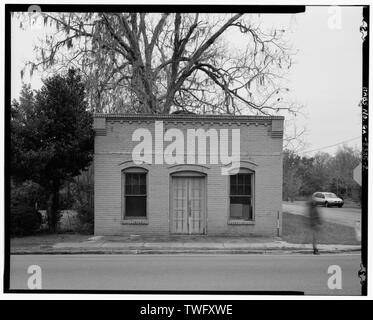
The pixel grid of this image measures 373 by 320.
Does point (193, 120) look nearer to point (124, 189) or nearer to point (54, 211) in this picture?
point (124, 189)

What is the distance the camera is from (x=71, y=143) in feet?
44.4

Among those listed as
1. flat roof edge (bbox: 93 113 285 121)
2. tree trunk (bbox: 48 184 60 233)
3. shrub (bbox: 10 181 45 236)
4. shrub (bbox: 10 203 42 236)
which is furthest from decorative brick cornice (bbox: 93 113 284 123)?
shrub (bbox: 10 203 42 236)

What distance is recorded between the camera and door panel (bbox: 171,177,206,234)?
13.8 metres

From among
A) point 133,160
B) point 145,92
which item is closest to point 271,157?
point 133,160

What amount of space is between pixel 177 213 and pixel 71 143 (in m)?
3.89

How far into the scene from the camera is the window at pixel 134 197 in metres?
13.8

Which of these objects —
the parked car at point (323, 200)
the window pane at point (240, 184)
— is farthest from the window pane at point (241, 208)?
the parked car at point (323, 200)

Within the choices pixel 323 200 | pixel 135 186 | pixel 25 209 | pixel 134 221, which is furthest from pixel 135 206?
pixel 323 200

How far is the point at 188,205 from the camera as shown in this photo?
543 inches

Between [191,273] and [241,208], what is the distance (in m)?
6.48

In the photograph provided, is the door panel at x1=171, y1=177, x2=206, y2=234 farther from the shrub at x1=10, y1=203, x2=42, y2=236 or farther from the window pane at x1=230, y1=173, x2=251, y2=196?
the shrub at x1=10, y1=203, x2=42, y2=236

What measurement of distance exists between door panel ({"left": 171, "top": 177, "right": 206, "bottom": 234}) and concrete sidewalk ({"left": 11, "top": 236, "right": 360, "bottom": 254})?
2.19 feet

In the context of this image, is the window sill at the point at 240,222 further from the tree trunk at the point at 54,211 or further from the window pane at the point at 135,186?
the tree trunk at the point at 54,211
